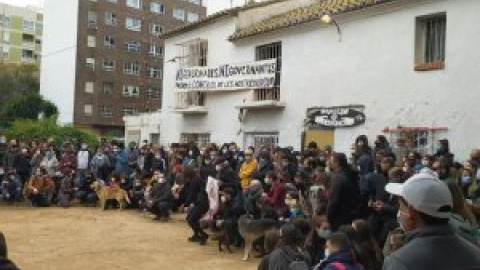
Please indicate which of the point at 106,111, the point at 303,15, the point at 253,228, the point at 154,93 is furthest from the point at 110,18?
the point at 253,228

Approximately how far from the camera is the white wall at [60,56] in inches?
2186

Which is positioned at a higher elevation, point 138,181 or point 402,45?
point 402,45

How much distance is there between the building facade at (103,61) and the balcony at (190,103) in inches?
1310

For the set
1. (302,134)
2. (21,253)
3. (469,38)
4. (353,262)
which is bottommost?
(21,253)

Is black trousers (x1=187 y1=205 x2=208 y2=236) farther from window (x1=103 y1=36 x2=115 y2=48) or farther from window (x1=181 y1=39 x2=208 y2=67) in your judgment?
window (x1=103 y1=36 x2=115 y2=48)

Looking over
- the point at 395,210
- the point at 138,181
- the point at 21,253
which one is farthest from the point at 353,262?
the point at 138,181

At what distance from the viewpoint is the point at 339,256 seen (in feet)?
16.7

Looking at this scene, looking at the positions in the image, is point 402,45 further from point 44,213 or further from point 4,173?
point 4,173

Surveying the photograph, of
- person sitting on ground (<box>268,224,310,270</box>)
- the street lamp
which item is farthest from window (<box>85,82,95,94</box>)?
person sitting on ground (<box>268,224,310,270</box>)

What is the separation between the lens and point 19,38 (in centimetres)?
8306

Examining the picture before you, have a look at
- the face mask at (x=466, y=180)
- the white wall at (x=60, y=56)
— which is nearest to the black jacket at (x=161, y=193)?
the face mask at (x=466, y=180)

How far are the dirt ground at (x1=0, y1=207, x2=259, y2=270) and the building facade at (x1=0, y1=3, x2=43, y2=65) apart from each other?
226 ft

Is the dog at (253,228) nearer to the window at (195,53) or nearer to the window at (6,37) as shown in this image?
the window at (195,53)

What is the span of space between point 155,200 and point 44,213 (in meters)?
3.44
